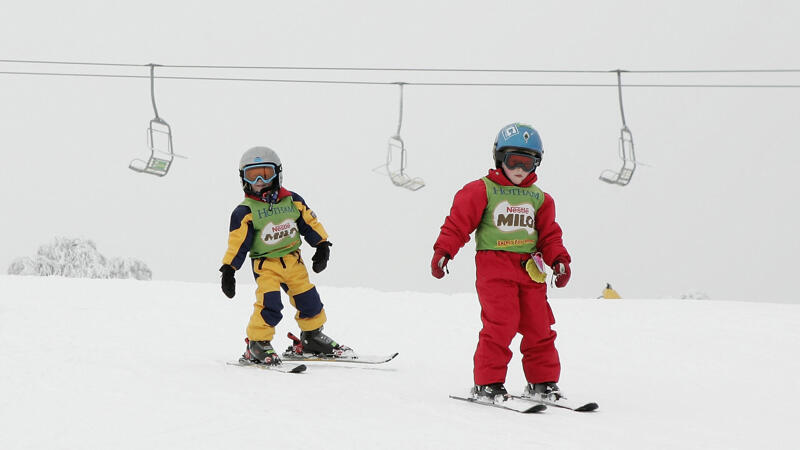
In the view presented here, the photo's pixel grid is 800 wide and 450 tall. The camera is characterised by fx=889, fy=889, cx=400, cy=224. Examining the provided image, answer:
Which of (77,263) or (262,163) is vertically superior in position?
(262,163)

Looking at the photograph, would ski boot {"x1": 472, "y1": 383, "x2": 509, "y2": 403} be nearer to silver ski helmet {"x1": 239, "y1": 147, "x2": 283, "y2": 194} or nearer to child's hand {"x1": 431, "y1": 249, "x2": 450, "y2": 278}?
child's hand {"x1": 431, "y1": 249, "x2": 450, "y2": 278}

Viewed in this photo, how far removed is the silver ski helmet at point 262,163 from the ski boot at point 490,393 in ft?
8.30

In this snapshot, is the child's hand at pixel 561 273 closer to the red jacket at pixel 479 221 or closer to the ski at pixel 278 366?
the red jacket at pixel 479 221

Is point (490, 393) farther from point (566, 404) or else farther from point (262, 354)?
point (262, 354)

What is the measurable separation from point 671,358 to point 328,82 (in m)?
7.93

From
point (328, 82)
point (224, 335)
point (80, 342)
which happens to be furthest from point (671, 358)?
point (328, 82)

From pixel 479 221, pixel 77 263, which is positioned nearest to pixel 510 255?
pixel 479 221

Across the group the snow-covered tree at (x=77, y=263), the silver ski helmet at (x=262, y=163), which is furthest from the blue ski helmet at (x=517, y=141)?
the snow-covered tree at (x=77, y=263)

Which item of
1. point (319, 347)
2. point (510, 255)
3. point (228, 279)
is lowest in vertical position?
point (319, 347)

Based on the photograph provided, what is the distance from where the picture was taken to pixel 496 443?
4277mm

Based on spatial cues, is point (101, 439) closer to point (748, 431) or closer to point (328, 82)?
point (748, 431)

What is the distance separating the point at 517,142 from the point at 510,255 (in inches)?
28.9

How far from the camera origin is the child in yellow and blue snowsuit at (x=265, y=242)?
7.04 meters

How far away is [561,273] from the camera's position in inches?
230
